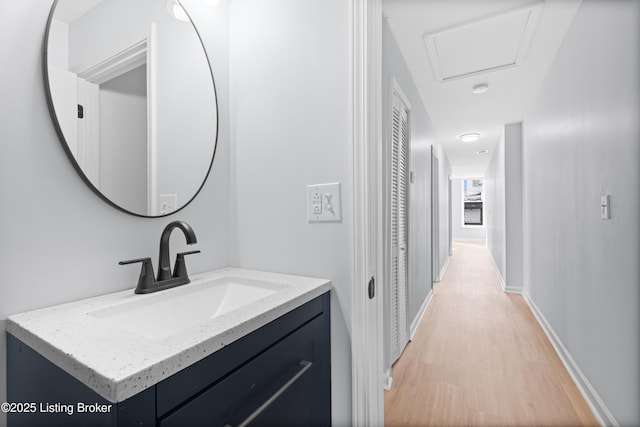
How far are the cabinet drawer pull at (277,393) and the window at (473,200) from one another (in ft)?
36.3

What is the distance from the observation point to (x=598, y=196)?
4.93 ft

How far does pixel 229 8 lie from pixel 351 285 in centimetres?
129

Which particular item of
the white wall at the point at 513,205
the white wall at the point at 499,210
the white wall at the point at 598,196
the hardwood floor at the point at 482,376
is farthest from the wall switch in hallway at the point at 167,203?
the white wall at the point at 499,210

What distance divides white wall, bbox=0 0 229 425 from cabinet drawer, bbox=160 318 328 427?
520mm

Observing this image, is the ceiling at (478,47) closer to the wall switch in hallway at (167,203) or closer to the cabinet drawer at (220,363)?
the wall switch in hallway at (167,203)

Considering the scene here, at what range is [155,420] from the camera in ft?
1.54

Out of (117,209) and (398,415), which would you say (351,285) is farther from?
(398,415)

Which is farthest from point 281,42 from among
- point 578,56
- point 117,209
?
point 578,56

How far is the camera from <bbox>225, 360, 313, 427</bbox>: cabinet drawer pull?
24.6 inches

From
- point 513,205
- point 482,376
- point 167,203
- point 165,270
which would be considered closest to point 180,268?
point 165,270

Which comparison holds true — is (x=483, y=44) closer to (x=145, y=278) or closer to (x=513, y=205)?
(x=145, y=278)

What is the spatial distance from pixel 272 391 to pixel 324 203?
1.90ft

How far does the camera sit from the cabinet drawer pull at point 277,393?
62cm

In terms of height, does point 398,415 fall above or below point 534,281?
below
